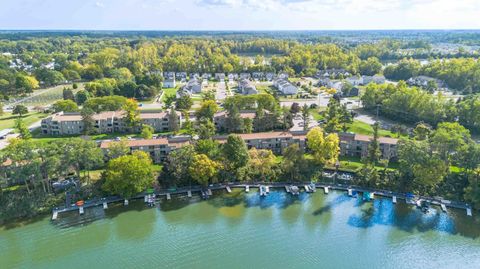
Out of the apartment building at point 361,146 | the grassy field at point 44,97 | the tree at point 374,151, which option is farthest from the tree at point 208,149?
the grassy field at point 44,97

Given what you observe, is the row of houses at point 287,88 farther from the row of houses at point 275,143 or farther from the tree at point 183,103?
the row of houses at point 275,143

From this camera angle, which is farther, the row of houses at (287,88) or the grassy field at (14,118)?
the row of houses at (287,88)

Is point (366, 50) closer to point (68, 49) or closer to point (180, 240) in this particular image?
point (180, 240)

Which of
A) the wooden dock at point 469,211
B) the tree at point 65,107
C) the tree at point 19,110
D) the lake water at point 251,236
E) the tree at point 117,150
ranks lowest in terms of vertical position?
the lake water at point 251,236

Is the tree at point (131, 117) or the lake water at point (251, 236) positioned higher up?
the tree at point (131, 117)

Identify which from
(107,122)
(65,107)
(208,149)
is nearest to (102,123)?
(107,122)

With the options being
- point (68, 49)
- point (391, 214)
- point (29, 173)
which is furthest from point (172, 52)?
point (391, 214)

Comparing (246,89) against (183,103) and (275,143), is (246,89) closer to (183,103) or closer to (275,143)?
(183,103)
